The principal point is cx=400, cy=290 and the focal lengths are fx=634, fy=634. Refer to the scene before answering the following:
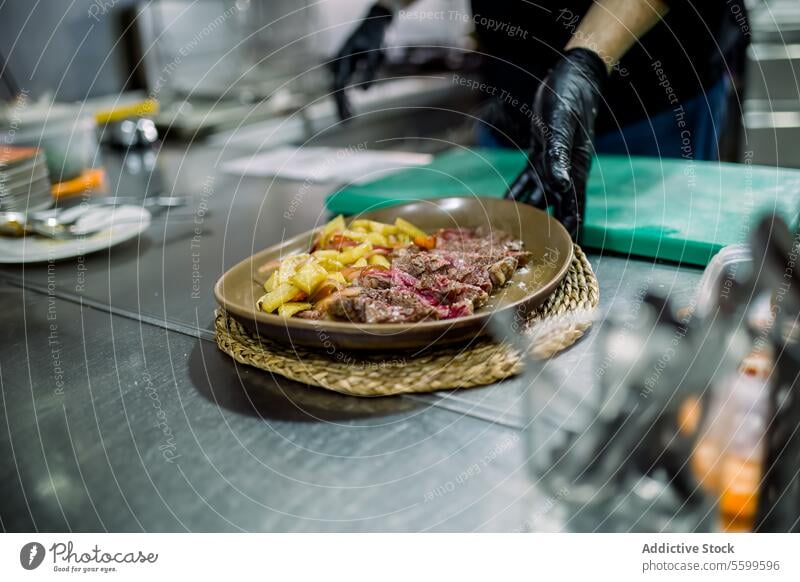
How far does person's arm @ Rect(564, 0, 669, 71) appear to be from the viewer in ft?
3.05

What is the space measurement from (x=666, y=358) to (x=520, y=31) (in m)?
1.11

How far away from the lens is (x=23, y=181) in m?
1.10

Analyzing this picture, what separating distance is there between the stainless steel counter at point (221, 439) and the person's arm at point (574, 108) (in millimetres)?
141

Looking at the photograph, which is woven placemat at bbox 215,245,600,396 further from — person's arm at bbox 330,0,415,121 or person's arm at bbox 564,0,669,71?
person's arm at bbox 330,0,415,121

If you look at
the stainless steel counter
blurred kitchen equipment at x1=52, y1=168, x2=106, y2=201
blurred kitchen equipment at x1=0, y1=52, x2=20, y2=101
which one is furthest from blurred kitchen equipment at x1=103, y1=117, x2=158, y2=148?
the stainless steel counter

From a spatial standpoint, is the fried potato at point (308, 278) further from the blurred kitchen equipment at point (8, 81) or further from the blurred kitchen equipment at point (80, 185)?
the blurred kitchen equipment at point (8, 81)

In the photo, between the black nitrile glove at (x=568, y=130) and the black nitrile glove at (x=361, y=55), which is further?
the black nitrile glove at (x=361, y=55)

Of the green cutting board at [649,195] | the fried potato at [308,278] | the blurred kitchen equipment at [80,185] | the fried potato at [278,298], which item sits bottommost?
the green cutting board at [649,195]

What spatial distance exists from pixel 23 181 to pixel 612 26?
3.28 feet

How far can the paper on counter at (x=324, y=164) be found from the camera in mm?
1398

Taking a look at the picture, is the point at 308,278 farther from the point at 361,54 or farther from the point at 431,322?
the point at 361,54

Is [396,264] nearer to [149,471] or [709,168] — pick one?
[149,471]

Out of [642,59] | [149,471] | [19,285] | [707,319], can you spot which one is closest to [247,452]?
[149,471]

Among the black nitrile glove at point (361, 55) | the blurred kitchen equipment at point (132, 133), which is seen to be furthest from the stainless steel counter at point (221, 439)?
the blurred kitchen equipment at point (132, 133)
